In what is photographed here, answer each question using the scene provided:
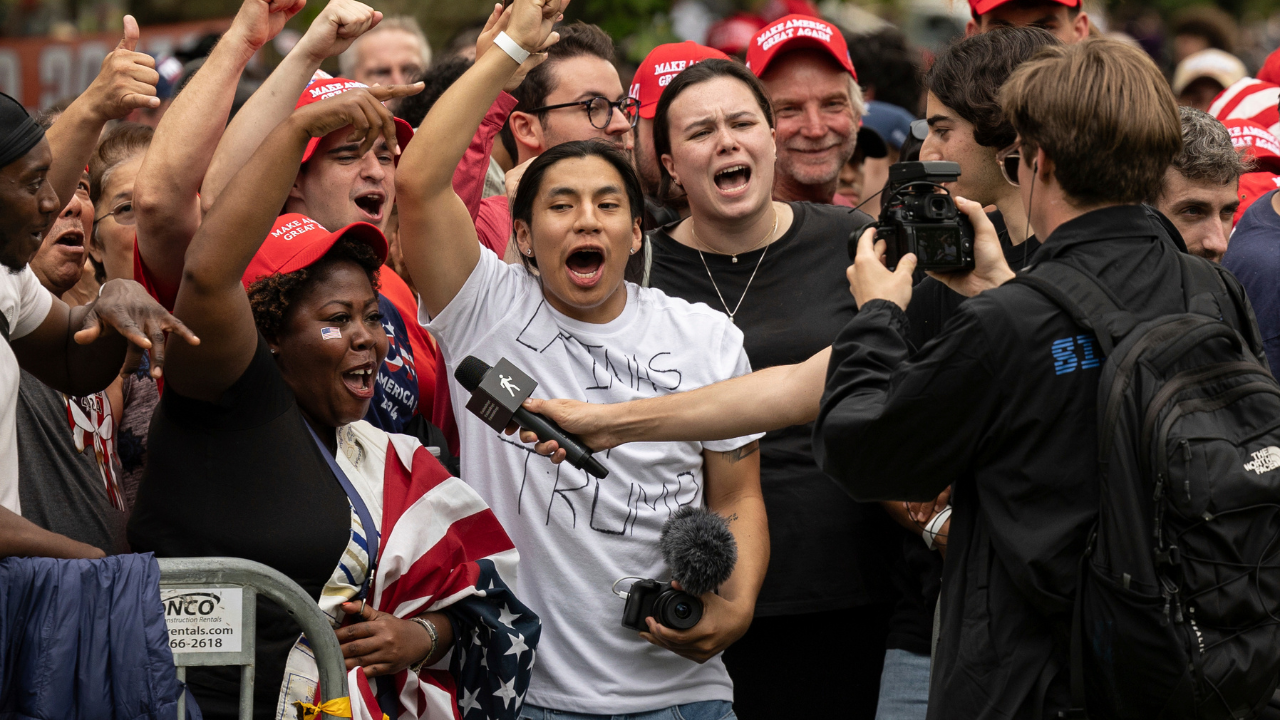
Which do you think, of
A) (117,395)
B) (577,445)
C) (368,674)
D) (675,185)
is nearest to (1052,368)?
(577,445)

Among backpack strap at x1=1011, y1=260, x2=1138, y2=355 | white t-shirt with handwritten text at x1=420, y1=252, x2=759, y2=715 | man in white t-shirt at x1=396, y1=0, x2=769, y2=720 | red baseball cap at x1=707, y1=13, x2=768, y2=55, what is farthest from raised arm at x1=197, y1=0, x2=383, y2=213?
red baseball cap at x1=707, y1=13, x2=768, y2=55

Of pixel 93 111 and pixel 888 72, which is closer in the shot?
pixel 93 111

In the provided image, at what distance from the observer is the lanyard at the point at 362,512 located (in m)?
3.07

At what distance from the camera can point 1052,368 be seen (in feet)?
8.23

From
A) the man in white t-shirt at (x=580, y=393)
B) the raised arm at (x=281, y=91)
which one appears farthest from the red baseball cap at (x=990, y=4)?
the raised arm at (x=281, y=91)

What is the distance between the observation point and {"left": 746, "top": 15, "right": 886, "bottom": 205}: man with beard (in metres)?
5.13

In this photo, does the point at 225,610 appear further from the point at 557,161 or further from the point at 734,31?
the point at 734,31

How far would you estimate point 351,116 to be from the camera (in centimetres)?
297

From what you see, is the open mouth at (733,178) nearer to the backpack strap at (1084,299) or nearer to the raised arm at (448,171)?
the raised arm at (448,171)

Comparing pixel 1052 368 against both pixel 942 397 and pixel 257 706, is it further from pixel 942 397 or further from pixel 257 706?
pixel 257 706

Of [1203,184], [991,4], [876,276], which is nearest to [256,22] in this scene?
[876,276]

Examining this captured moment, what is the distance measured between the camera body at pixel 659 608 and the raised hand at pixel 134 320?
1.20 m

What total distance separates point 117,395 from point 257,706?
1.28 m

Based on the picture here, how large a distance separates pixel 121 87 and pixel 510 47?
97 centimetres
